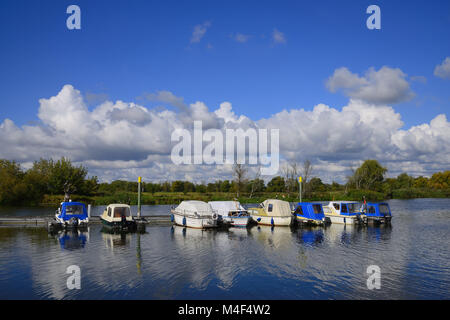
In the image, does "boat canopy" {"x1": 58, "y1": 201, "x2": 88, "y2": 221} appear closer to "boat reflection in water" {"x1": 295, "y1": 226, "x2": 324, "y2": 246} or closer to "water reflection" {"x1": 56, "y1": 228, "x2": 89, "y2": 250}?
"water reflection" {"x1": 56, "y1": 228, "x2": 89, "y2": 250}

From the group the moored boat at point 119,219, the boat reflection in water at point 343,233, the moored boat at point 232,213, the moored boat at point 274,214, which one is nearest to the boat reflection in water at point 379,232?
the boat reflection in water at point 343,233

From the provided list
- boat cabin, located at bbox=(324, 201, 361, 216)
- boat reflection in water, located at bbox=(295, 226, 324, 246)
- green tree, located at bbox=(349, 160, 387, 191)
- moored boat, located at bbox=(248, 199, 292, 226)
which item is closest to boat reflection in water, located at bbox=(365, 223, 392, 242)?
boat cabin, located at bbox=(324, 201, 361, 216)

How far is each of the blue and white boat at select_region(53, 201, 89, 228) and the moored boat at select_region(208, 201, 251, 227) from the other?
14.3m

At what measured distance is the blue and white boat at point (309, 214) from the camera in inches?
1468

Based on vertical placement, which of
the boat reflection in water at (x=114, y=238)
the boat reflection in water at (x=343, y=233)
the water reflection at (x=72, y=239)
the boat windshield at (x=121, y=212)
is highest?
the boat windshield at (x=121, y=212)

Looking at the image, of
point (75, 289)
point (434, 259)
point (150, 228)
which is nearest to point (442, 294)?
point (434, 259)

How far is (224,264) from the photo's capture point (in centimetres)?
1945

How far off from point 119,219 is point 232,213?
12595mm

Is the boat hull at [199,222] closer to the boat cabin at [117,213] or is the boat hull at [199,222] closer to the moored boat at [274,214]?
the boat cabin at [117,213]

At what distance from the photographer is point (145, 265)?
741 inches

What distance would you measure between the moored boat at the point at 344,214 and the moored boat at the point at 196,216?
16.2 meters

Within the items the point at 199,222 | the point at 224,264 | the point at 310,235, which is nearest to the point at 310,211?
the point at 310,235

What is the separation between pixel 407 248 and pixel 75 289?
77.0 feet
